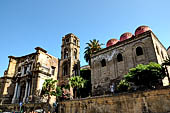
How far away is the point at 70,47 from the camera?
1302 inches

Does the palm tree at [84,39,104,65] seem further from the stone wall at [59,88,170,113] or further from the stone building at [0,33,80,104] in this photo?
the stone wall at [59,88,170,113]

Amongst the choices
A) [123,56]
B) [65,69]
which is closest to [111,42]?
[123,56]

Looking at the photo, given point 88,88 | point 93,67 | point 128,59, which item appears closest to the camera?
point 128,59

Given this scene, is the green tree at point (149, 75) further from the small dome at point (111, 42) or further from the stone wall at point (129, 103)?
the small dome at point (111, 42)

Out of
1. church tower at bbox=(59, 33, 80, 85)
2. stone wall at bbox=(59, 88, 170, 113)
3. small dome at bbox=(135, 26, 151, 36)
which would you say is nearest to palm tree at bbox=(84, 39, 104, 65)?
church tower at bbox=(59, 33, 80, 85)

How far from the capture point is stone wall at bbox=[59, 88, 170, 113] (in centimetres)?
1115

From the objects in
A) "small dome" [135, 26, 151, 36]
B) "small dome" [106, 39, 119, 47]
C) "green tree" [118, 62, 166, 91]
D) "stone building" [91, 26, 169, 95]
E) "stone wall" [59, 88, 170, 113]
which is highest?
"small dome" [135, 26, 151, 36]

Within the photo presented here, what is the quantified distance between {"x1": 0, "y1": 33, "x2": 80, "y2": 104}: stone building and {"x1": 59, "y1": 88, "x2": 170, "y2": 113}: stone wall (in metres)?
14.2

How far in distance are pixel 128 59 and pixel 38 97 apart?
18699 millimetres

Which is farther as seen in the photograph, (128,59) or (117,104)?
(128,59)

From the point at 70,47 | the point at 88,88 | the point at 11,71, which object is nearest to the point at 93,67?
the point at 88,88

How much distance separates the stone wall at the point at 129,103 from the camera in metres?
11.1

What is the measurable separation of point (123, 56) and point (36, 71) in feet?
61.5

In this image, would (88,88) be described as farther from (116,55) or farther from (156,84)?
(156,84)
